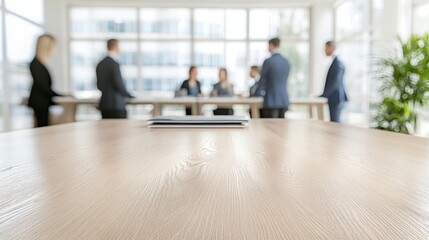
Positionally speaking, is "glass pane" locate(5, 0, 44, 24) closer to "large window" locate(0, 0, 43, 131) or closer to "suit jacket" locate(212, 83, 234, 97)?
"large window" locate(0, 0, 43, 131)

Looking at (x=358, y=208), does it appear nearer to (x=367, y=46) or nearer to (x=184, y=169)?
(x=184, y=169)

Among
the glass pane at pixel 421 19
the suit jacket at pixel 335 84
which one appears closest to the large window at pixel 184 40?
the glass pane at pixel 421 19

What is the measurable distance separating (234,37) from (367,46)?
11.1ft

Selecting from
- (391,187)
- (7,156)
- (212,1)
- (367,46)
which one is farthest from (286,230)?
(212,1)

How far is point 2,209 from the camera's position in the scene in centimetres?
38

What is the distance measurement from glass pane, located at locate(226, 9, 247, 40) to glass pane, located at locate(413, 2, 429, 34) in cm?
458

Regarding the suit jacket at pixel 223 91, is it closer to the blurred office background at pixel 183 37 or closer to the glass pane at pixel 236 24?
the blurred office background at pixel 183 37

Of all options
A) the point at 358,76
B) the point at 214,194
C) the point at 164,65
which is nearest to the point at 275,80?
the point at 358,76

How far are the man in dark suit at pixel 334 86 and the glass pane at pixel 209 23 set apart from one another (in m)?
4.42

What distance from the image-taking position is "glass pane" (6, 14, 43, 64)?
6.59 meters

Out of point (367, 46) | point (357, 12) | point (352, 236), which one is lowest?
point (352, 236)

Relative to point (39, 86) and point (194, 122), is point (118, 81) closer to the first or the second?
point (39, 86)

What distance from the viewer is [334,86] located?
5.26 meters

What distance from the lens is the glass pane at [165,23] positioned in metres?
9.41
